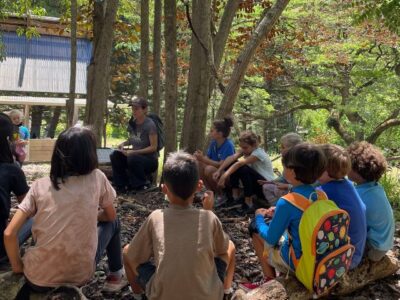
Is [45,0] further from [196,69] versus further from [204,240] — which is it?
[204,240]

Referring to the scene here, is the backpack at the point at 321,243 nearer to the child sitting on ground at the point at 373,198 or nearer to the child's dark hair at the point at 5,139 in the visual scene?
the child sitting on ground at the point at 373,198

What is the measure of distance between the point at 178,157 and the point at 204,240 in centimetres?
48

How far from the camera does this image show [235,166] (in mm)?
5488

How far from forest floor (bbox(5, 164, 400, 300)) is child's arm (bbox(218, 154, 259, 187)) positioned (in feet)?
1.18

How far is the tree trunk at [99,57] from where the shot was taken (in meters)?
6.70

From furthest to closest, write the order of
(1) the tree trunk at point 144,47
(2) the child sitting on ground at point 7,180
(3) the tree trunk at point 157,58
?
1. (1) the tree trunk at point 144,47
2. (3) the tree trunk at point 157,58
3. (2) the child sitting on ground at point 7,180

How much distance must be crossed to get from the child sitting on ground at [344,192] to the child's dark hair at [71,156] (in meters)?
1.51

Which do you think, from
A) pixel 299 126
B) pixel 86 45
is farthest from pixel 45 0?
pixel 299 126

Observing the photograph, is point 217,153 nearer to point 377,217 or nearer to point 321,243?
point 377,217

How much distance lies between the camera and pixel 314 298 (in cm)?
293

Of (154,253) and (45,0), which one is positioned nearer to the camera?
(154,253)

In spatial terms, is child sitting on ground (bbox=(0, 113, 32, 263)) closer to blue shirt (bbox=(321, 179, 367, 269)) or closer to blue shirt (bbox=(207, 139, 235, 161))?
blue shirt (bbox=(321, 179, 367, 269))

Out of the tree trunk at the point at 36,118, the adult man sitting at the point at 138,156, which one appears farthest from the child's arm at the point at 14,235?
the tree trunk at the point at 36,118

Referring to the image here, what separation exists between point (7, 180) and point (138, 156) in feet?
12.0
